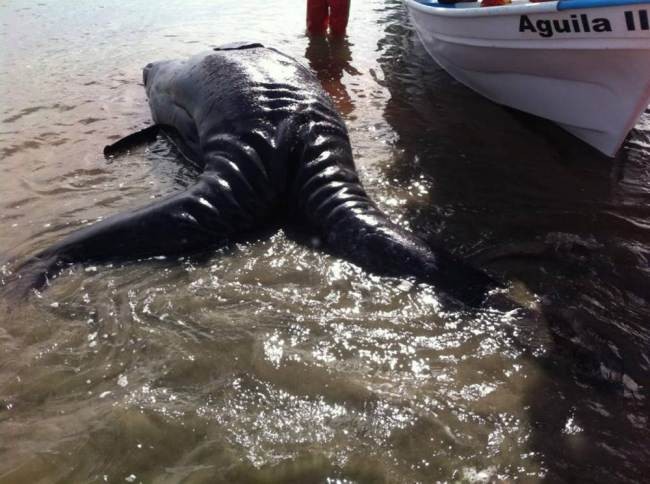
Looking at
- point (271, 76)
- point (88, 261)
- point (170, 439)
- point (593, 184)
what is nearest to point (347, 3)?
point (271, 76)

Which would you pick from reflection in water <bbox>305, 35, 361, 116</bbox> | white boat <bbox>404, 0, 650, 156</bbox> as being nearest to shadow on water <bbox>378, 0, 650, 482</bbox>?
white boat <bbox>404, 0, 650, 156</bbox>

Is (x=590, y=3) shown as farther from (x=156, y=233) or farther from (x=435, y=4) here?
(x=435, y=4)

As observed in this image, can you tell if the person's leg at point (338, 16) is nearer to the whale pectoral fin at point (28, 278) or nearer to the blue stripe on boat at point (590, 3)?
the blue stripe on boat at point (590, 3)

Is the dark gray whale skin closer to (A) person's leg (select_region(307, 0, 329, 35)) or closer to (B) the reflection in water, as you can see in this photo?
(B) the reflection in water

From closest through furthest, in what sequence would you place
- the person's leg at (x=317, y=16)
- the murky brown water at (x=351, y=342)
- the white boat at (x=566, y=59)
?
1. the murky brown water at (x=351, y=342)
2. the white boat at (x=566, y=59)
3. the person's leg at (x=317, y=16)

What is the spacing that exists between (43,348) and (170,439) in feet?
3.09

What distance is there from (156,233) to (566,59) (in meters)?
3.69

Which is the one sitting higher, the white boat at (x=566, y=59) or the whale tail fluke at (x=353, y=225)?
the white boat at (x=566, y=59)

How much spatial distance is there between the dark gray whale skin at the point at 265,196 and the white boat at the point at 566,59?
1.95m

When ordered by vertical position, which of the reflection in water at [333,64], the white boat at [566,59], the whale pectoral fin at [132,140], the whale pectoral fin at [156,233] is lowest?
the reflection in water at [333,64]

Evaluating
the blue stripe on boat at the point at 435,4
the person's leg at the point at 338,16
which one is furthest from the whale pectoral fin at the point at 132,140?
the person's leg at the point at 338,16

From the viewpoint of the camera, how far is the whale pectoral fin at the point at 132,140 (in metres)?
5.15

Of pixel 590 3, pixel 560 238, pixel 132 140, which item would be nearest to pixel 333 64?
pixel 132 140

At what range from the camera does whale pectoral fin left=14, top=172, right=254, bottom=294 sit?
347cm
